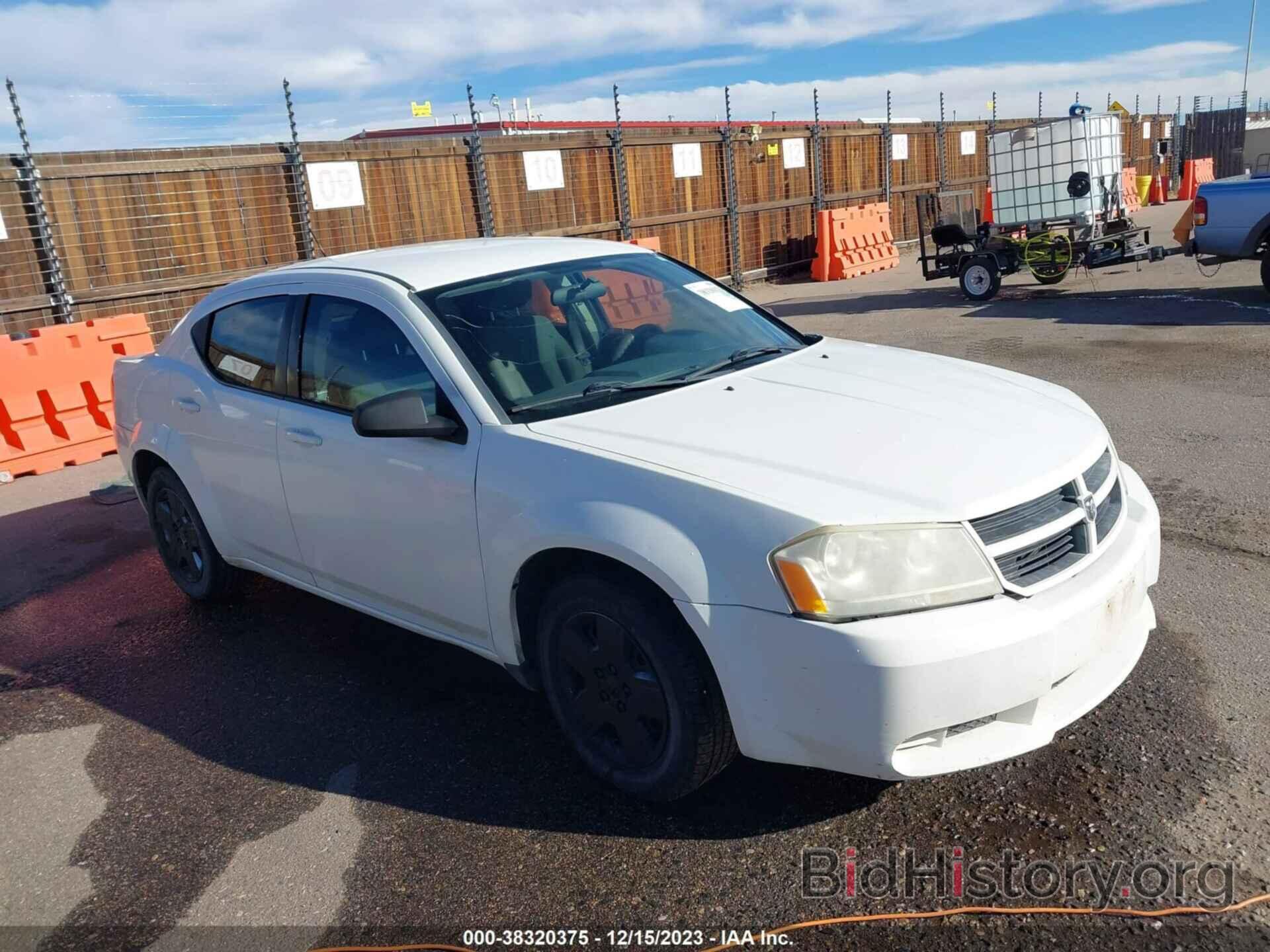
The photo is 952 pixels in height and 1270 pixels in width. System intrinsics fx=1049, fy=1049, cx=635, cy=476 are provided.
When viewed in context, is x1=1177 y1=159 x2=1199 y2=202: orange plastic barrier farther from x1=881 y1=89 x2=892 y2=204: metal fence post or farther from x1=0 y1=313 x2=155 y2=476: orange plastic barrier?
x1=0 y1=313 x2=155 y2=476: orange plastic barrier

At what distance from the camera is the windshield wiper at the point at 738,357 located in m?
3.77

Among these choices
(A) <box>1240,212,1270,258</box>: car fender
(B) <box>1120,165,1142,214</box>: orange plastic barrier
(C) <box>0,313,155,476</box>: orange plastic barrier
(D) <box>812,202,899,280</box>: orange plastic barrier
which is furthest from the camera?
(B) <box>1120,165,1142,214</box>: orange plastic barrier

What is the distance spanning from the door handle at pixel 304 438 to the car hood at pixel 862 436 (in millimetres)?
1077

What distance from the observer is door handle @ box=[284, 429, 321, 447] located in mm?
3949

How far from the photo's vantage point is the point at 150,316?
34.9 feet

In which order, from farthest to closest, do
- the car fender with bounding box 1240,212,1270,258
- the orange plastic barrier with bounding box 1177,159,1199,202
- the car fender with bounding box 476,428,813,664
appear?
1. the orange plastic barrier with bounding box 1177,159,1199,202
2. the car fender with bounding box 1240,212,1270,258
3. the car fender with bounding box 476,428,813,664

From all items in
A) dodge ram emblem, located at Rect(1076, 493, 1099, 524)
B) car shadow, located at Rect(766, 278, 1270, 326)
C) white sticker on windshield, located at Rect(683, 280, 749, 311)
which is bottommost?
car shadow, located at Rect(766, 278, 1270, 326)

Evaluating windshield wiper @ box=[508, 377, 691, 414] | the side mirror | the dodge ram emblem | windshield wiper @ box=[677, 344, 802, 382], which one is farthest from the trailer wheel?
the side mirror

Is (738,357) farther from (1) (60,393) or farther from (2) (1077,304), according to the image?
(2) (1077,304)

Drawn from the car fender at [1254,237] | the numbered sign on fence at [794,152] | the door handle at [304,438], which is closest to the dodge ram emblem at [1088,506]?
the door handle at [304,438]

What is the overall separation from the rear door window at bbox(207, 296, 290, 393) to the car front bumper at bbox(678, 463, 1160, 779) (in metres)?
2.40

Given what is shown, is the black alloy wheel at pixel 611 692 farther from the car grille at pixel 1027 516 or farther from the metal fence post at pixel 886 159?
the metal fence post at pixel 886 159

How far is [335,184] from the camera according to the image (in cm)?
1216

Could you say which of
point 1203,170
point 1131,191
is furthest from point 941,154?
point 1203,170
